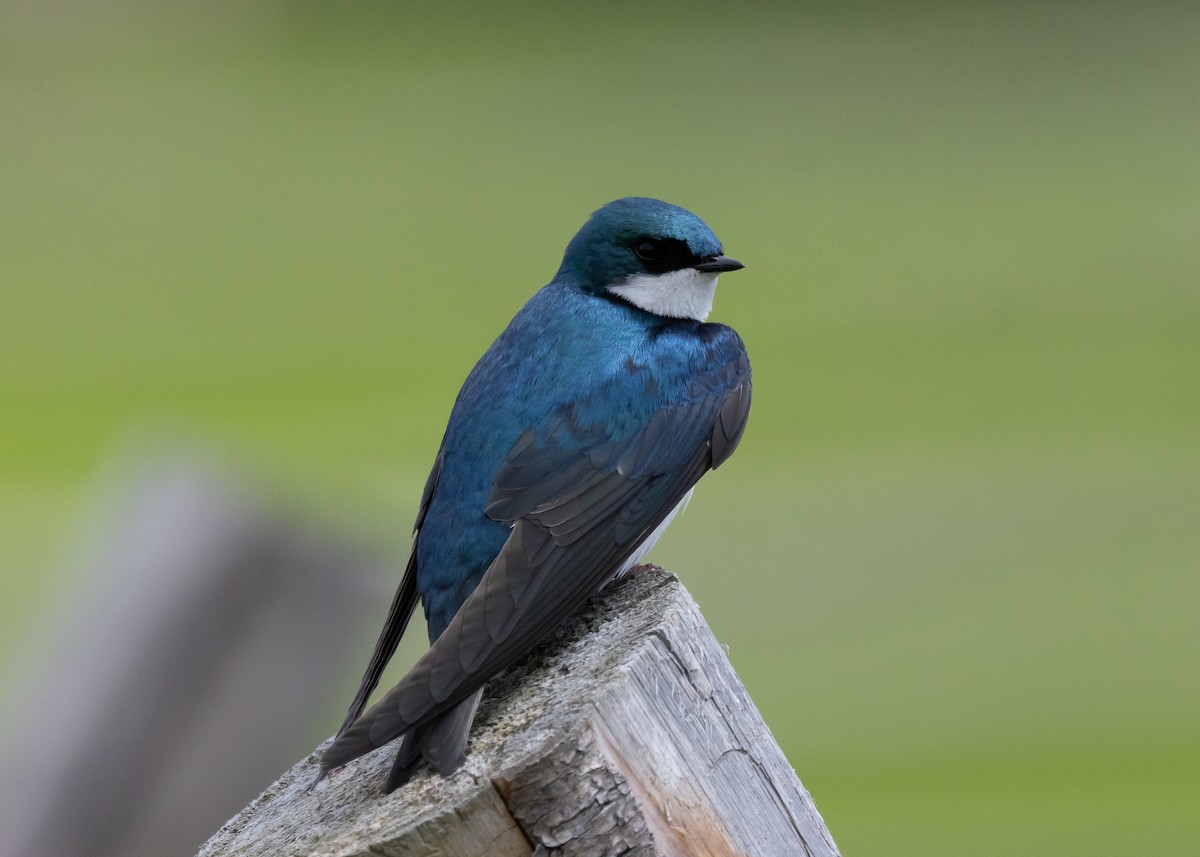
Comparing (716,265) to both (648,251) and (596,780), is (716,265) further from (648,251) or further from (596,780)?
(596,780)

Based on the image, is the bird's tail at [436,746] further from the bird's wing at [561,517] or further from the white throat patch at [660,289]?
the white throat patch at [660,289]

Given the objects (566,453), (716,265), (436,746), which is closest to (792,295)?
(716,265)

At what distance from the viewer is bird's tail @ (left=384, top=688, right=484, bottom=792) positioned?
1.24 m

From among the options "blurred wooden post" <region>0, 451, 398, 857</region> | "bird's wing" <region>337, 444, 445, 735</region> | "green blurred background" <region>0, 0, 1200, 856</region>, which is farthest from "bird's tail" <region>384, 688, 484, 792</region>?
"green blurred background" <region>0, 0, 1200, 856</region>

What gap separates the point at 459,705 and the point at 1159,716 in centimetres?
313

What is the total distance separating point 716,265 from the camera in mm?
2346

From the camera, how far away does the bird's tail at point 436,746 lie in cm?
124

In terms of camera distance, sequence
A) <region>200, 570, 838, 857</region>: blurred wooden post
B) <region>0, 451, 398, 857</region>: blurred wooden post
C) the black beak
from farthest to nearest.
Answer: the black beak < <region>0, 451, 398, 857</region>: blurred wooden post < <region>200, 570, 838, 857</region>: blurred wooden post

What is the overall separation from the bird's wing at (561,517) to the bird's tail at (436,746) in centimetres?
2

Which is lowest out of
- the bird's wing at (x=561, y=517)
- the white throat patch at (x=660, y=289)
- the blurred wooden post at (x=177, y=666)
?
the blurred wooden post at (x=177, y=666)

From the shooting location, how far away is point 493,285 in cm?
417

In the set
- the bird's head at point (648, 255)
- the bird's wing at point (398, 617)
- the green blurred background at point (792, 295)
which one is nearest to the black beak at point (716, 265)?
the bird's head at point (648, 255)

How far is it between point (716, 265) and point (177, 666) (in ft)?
3.65

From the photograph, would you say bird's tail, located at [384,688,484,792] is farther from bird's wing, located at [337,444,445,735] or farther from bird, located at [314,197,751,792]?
bird's wing, located at [337,444,445,735]
